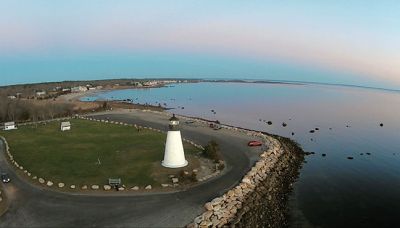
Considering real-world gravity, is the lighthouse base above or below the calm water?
above

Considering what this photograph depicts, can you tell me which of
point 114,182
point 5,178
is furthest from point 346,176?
point 5,178

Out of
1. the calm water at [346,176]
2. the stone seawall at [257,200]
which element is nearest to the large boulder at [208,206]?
the stone seawall at [257,200]

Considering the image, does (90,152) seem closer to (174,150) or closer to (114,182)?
(174,150)

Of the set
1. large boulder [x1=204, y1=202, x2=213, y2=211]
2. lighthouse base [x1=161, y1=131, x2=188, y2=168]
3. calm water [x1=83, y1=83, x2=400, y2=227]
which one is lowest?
calm water [x1=83, y1=83, x2=400, y2=227]

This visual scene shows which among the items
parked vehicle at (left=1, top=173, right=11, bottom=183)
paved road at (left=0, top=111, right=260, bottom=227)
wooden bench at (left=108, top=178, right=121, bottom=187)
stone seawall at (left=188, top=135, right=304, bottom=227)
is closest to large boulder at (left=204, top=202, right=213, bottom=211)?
stone seawall at (left=188, top=135, right=304, bottom=227)

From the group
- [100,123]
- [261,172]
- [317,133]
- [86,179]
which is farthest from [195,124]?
[86,179]

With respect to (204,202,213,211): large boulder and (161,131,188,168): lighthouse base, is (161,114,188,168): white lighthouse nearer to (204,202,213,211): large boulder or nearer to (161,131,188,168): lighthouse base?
(161,131,188,168): lighthouse base
